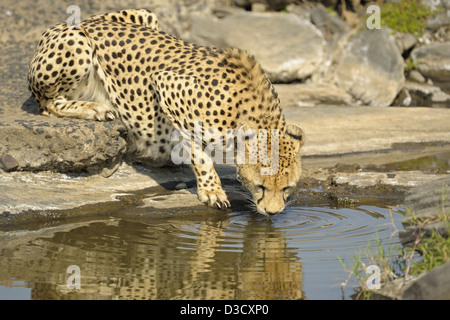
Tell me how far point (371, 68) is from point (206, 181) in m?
6.76

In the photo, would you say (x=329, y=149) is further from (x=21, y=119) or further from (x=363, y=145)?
(x=21, y=119)

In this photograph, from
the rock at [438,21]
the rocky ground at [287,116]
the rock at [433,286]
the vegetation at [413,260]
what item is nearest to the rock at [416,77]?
the rocky ground at [287,116]

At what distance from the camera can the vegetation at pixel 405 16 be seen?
14836mm

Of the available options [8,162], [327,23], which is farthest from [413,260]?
[327,23]

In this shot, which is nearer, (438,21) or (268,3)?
(438,21)

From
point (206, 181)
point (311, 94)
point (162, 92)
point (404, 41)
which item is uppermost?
point (162, 92)

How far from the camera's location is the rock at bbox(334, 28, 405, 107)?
523 inches

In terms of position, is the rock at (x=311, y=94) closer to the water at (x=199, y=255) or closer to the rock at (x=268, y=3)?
the rock at (x=268, y=3)

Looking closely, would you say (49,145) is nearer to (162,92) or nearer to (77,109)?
(77,109)

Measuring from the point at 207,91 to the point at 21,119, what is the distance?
211cm

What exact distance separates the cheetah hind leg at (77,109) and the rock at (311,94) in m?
4.62

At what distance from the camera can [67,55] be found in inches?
327

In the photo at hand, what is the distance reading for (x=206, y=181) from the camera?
25.3 feet
